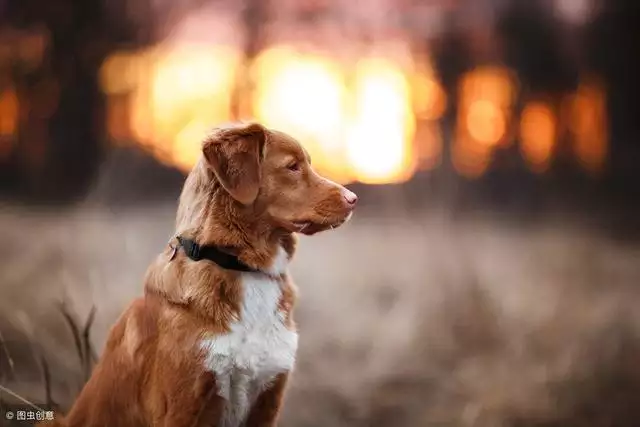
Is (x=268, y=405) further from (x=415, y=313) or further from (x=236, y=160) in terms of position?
(x=415, y=313)

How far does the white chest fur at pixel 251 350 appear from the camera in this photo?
1.79m

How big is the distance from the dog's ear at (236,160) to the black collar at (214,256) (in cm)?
14

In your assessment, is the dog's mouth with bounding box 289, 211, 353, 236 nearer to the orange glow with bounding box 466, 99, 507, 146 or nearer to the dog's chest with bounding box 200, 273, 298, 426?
the dog's chest with bounding box 200, 273, 298, 426

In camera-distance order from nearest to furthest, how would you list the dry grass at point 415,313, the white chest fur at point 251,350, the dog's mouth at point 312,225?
the white chest fur at point 251,350
the dog's mouth at point 312,225
the dry grass at point 415,313

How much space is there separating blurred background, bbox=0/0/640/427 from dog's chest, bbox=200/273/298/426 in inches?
27.8

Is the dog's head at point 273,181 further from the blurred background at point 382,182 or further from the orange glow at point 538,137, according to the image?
the orange glow at point 538,137

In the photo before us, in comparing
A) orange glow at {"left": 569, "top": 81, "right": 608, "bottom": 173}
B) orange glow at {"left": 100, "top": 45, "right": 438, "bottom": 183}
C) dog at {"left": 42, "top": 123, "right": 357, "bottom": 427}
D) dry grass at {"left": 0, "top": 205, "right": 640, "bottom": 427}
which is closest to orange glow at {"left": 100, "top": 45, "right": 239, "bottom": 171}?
orange glow at {"left": 100, "top": 45, "right": 438, "bottom": 183}

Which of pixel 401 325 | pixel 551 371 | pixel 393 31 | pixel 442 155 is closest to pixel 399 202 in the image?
pixel 442 155

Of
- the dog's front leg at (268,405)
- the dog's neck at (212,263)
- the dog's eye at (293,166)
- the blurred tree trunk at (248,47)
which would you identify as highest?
the blurred tree trunk at (248,47)

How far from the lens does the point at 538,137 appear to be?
2594 millimetres

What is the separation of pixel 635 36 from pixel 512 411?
132 centimetres

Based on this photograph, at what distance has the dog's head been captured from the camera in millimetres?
1829

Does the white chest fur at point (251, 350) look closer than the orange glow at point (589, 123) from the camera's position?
Yes

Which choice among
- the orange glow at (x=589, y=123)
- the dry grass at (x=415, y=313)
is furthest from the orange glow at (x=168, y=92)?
the orange glow at (x=589, y=123)
